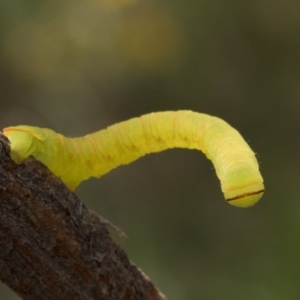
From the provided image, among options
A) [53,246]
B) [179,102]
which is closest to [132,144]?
[53,246]

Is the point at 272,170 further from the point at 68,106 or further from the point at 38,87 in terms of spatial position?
the point at 38,87

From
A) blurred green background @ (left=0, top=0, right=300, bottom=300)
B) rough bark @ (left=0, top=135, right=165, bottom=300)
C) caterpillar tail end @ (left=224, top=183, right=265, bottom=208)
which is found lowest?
rough bark @ (left=0, top=135, right=165, bottom=300)

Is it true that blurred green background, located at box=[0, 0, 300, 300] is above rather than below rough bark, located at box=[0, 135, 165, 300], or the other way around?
above

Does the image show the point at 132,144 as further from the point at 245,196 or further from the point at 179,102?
the point at 179,102

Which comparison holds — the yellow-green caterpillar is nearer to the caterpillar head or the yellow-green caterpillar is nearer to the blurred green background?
the caterpillar head

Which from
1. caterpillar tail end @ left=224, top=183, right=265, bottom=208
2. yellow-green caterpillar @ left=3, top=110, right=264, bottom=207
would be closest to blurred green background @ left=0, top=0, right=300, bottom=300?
yellow-green caterpillar @ left=3, top=110, right=264, bottom=207

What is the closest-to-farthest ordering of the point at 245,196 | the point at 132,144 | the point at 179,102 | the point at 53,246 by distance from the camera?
1. the point at 245,196
2. the point at 53,246
3. the point at 132,144
4. the point at 179,102

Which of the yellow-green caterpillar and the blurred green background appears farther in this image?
the blurred green background

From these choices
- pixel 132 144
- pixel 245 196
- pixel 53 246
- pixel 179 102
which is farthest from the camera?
pixel 179 102
